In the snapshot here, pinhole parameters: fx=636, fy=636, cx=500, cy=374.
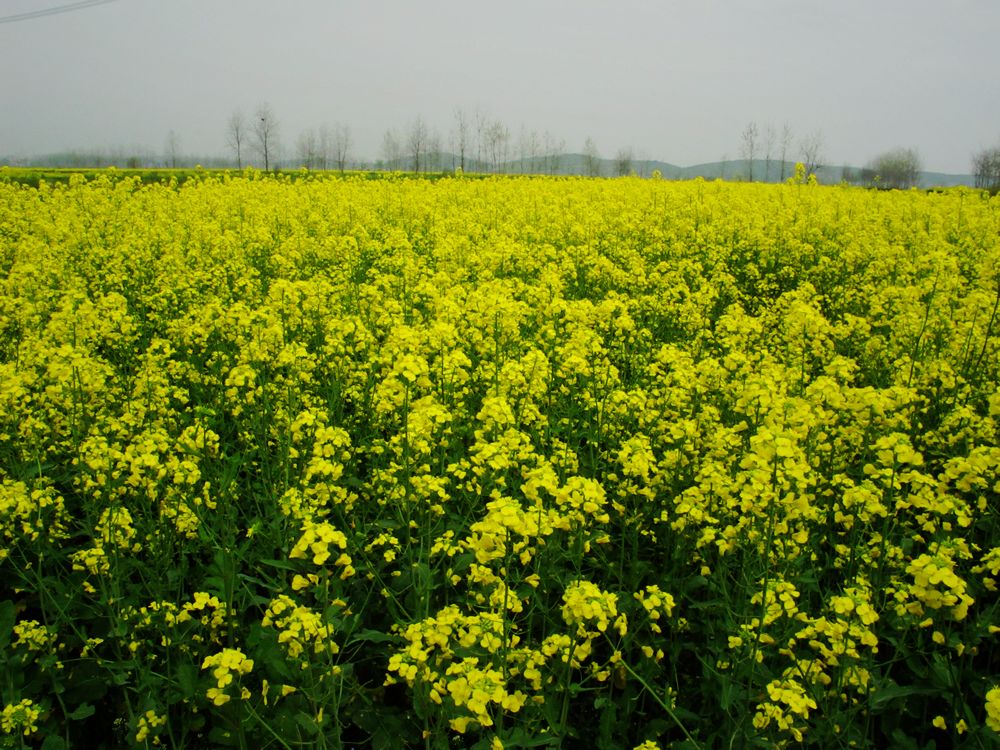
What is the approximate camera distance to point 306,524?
2.05m

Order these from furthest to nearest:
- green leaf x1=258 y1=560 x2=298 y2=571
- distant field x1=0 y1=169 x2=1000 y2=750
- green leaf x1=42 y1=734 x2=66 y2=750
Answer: green leaf x1=258 y1=560 x2=298 y2=571
green leaf x1=42 y1=734 x2=66 y2=750
distant field x1=0 y1=169 x2=1000 y2=750

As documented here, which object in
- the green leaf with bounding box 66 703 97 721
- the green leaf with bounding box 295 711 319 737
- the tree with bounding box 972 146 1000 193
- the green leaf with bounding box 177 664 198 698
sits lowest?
the green leaf with bounding box 66 703 97 721

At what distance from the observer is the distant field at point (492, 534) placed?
7.04 ft

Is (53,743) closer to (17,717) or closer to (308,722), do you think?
(17,717)

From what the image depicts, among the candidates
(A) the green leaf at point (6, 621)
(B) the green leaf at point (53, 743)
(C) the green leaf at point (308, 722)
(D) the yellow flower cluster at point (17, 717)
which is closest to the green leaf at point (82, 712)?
(B) the green leaf at point (53, 743)

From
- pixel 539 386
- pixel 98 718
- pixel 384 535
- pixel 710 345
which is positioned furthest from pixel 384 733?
pixel 710 345

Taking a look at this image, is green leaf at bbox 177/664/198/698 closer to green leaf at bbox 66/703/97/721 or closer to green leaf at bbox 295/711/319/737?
green leaf at bbox 66/703/97/721

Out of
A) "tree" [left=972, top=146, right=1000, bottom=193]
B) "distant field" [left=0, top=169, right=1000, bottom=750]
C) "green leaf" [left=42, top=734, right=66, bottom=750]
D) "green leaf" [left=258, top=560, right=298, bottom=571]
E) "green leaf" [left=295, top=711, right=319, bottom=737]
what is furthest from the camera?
"tree" [left=972, top=146, right=1000, bottom=193]

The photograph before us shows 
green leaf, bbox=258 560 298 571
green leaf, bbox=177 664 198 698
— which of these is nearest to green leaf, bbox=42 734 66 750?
green leaf, bbox=177 664 198 698

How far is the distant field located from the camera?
7.04ft

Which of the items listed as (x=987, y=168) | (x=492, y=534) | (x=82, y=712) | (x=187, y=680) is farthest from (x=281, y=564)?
(x=987, y=168)

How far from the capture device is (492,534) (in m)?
2.01

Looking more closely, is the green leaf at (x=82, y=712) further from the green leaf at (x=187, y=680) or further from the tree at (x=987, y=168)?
the tree at (x=987, y=168)

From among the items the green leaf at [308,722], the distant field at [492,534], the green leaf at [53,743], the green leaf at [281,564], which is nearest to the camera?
the green leaf at [308,722]
